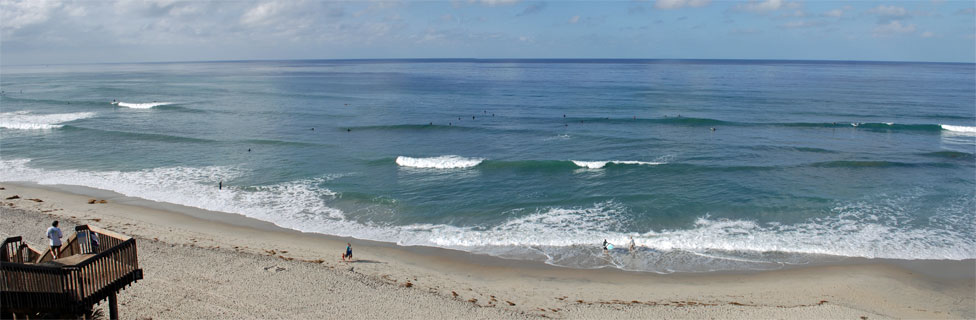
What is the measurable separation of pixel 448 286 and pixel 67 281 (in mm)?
10149

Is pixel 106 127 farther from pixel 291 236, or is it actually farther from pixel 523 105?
pixel 523 105

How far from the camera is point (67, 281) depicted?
33.5 feet

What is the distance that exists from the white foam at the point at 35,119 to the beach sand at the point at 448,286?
3359 centimetres

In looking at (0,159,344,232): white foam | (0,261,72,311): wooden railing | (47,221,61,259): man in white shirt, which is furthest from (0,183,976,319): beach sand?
(0,261,72,311): wooden railing

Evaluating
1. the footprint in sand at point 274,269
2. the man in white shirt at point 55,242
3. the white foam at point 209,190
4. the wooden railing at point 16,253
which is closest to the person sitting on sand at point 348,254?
the footprint in sand at point 274,269

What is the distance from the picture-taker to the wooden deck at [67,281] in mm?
9906

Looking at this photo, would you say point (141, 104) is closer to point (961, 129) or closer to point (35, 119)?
point (35, 119)

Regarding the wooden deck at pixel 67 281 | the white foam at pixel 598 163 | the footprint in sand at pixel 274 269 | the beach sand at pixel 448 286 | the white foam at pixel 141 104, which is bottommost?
the beach sand at pixel 448 286

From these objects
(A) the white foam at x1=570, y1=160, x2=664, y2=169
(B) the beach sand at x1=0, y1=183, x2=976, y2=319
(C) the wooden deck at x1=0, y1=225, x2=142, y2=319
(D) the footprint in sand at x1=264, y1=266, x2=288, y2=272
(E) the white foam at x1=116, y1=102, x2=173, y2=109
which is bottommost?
(B) the beach sand at x1=0, y1=183, x2=976, y2=319

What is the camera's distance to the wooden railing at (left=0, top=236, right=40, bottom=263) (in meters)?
11.4

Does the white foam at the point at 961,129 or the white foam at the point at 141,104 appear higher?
the white foam at the point at 141,104

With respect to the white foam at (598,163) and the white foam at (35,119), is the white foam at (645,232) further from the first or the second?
the white foam at (35,119)

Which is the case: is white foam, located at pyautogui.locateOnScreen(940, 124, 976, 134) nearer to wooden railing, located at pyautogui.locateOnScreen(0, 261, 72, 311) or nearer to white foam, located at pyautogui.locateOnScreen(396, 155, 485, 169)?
white foam, located at pyautogui.locateOnScreen(396, 155, 485, 169)

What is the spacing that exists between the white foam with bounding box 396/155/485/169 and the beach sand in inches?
510
